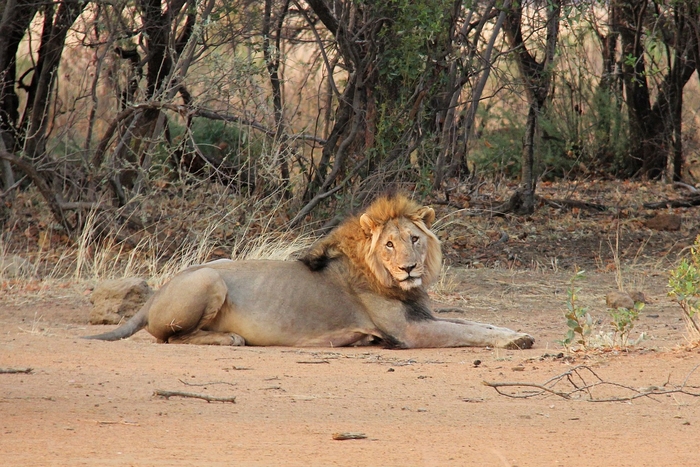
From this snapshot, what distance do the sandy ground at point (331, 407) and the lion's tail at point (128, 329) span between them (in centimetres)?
9

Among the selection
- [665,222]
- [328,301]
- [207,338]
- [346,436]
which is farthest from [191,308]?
[665,222]

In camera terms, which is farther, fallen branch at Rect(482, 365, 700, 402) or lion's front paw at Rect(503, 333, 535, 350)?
lion's front paw at Rect(503, 333, 535, 350)

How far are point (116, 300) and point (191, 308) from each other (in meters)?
1.51

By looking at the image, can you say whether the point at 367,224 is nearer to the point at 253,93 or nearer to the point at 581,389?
the point at 581,389

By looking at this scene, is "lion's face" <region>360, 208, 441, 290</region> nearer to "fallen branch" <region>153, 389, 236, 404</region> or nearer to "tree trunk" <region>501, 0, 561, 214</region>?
"fallen branch" <region>153, 389, 236, 404</region>

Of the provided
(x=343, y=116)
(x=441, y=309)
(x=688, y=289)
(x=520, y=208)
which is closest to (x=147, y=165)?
(x=343, y=116)

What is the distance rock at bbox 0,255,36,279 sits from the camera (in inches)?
398

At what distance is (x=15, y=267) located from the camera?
10.2m

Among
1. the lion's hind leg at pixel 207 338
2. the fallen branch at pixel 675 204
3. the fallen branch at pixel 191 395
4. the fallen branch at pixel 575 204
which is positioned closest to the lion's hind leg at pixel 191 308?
the lion's hind leg at pixel 207 338

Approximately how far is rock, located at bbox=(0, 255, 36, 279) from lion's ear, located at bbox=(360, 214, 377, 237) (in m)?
4.14

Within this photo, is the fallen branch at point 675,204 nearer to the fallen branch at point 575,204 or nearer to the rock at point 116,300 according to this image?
the fallen branch at point 575,204

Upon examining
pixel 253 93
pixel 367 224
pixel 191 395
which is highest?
pixel 253 93

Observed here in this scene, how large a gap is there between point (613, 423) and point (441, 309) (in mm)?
4721

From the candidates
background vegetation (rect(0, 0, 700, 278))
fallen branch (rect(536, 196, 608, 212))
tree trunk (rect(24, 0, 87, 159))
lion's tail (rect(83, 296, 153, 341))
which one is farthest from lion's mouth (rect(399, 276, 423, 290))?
fallen branch (rect(536, 196, 608, 212))
